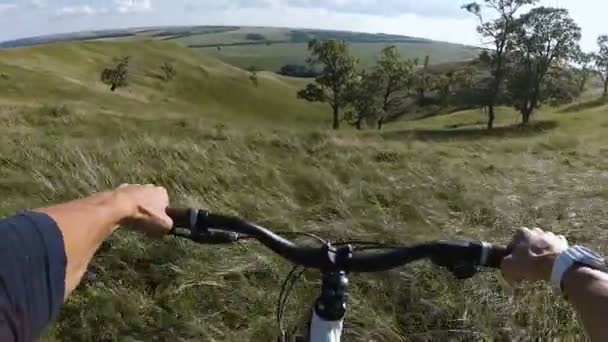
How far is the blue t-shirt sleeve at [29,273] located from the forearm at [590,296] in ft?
3.88

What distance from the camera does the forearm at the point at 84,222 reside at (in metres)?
1.68

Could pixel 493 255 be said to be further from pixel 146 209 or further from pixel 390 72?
pixel 390 72

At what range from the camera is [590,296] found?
1.44 metres

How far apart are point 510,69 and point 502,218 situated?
162ft

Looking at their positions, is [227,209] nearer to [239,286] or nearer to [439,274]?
[239,286]

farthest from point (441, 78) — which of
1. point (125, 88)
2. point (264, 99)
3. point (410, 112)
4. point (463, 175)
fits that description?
point (463, 175)

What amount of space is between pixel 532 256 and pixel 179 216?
40.0 inches

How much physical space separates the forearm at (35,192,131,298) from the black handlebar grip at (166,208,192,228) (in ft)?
0.59

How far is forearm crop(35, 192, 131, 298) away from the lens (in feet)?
5.50

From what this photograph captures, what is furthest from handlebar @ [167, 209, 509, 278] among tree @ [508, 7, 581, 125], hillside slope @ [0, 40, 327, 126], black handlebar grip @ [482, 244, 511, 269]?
hillside slope @ [0, 40, 327, 126]

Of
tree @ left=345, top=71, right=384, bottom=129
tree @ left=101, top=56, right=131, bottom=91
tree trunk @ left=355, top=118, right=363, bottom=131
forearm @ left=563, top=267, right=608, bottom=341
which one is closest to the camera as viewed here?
forearm @ left=563, top=267, right=608, bottom=341

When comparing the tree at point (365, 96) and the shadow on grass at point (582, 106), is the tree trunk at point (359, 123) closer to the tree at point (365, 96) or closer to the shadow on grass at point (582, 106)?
the tree at point (365, 96)

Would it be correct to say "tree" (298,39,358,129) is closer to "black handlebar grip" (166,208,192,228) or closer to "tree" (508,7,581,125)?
"tree" (508,7,581,125)

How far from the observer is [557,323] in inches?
152
